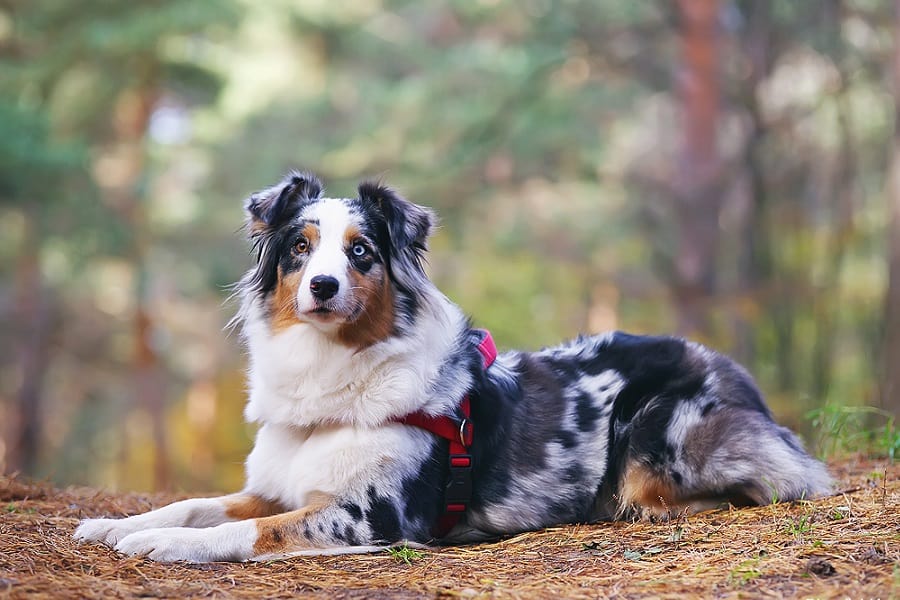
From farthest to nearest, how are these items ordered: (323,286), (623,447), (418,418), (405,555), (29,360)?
(29,360)
(623,447)
(418,418)
(323,286)
(405,555)

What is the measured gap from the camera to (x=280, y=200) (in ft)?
Answer: 16.6

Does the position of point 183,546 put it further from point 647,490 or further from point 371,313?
point 647,490

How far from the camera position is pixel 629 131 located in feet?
81.2

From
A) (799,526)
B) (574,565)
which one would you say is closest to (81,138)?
(574,565)

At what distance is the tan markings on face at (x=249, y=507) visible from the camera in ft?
16.0

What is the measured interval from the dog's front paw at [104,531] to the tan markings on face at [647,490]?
248 centimetres

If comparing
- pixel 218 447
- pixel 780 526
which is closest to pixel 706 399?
pixel 780 526

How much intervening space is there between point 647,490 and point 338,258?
2.02m

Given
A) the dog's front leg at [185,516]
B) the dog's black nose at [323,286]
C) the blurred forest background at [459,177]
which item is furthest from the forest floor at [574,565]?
the blurred forest background at [459,177]

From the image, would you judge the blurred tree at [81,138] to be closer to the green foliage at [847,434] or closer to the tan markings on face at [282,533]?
the tan markings on face at [282,533]

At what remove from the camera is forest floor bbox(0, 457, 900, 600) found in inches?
141

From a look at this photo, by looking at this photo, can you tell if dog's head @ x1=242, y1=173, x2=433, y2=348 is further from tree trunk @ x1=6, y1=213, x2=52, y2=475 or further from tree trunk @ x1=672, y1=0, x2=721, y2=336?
tree trunk @ x1=6, y1=213, x2=52, y2=475

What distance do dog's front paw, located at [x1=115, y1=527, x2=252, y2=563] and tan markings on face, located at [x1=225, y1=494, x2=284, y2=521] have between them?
1.86ft

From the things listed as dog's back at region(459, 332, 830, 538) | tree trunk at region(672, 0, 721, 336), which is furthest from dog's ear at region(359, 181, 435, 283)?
tree trunk at region(672, 0, 721, 336)
